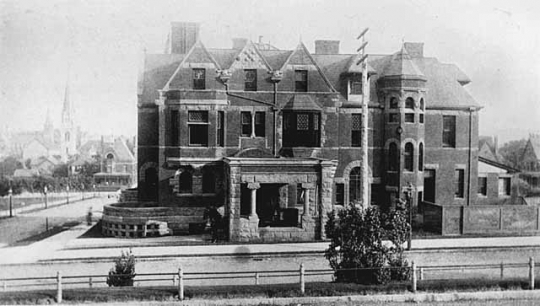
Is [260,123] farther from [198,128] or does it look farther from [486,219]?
[486,219]

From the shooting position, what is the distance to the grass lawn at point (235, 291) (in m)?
15.4

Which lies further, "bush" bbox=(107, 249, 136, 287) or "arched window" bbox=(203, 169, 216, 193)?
"arched window" bbox=(203, 169, 216, 193)

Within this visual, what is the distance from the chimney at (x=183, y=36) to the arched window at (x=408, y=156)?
15714 mm

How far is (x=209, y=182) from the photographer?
31109mm

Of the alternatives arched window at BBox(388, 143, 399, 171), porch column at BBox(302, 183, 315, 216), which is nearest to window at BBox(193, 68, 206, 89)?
porch column at BBox(302, 183, 315, 216)

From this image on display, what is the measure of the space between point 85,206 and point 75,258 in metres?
29.0

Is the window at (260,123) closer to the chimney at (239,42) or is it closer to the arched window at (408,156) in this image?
the chimney at (239,42)

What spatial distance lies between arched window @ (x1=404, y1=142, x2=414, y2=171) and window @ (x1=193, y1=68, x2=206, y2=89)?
13229 millimetres

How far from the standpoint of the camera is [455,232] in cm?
2838

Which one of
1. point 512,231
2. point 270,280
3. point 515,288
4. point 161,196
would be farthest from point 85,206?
point 515,288

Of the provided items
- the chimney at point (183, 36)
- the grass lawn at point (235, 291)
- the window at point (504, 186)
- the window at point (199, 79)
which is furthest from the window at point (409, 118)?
the grass lawn at point (235, 291)

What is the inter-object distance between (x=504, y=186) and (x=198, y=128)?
21.8 metres

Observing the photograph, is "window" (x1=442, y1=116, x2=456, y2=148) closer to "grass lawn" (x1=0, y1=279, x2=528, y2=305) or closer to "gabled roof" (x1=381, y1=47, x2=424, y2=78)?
"gabled roof" (x1=381, y1=47, x2=424, y2=78)

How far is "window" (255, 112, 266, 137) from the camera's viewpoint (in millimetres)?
31547
